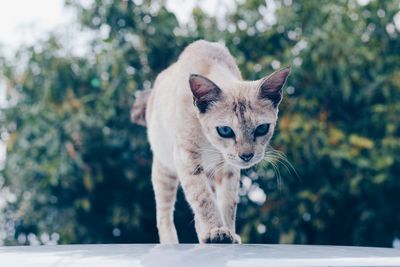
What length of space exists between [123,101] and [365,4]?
2.11 metres

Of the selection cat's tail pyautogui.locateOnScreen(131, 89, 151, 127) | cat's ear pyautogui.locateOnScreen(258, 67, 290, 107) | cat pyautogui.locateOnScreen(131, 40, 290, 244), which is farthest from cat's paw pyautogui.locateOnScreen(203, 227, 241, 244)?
cat's tail pyautogui.locateOnScreen(131, 89, 151, 127)

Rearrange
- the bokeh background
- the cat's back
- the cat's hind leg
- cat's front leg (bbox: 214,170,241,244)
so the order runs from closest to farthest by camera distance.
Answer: cat's front leg (bbox: 214,170,241,244) → the cat's back → the cat's hind leg → the bokeh background

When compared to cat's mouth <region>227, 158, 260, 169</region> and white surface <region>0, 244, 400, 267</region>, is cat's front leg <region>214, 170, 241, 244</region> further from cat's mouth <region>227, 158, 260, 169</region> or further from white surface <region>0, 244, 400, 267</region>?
white surface <region>0, 244, 400, 267</region>

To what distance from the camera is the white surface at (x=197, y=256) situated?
1506 mm

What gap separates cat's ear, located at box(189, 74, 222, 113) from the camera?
8.84 feet

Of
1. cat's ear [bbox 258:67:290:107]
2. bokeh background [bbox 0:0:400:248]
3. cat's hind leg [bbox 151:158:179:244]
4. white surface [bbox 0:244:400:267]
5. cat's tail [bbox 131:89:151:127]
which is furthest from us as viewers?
bokeh background [bbox 0:0:400:248]

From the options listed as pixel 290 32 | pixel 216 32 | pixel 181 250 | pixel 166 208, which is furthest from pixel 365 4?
pixel 181 250

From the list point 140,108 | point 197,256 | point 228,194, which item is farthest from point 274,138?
point 197,256

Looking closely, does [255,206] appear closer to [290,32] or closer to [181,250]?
[290,32]

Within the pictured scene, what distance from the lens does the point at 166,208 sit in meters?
3.31

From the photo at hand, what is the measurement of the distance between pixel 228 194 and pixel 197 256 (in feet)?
4.57

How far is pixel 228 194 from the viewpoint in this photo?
2.97m

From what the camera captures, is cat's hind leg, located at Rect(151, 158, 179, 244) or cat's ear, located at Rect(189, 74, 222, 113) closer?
cat's ear, located at Rect(189, 74, 222, 113)

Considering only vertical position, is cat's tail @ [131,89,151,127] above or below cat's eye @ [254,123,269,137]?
above
